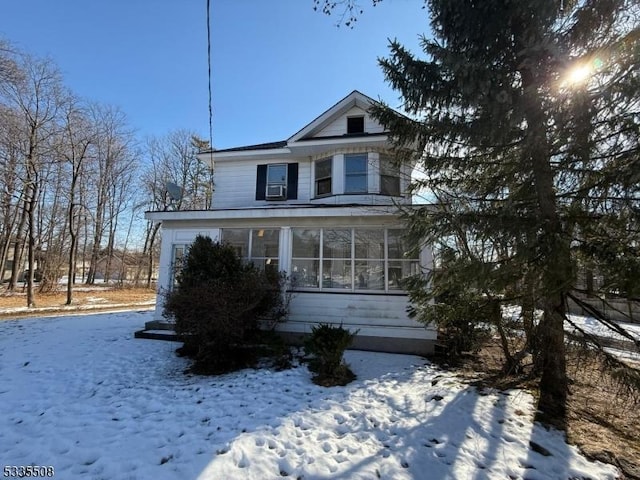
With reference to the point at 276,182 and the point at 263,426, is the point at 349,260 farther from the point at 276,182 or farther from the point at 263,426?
the point at 263,426

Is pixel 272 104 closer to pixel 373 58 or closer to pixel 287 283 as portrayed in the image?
pixel 373 58

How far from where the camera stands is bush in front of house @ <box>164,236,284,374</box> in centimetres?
641

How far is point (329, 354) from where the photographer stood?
6.04 meters

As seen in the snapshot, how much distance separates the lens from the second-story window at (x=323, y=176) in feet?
36.5

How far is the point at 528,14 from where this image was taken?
183 inches

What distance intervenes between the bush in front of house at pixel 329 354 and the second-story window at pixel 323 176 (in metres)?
Result: 5.85

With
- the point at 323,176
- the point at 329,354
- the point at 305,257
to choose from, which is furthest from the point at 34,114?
the point at 329,354

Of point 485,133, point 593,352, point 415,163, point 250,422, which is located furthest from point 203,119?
point 593,352

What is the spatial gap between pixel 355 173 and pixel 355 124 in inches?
79.0

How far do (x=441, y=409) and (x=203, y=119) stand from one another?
27.2 feet

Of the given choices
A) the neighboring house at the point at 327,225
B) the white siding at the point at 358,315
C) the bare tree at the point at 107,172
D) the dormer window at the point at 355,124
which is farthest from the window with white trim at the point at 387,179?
the bare tree at the point at 107,172

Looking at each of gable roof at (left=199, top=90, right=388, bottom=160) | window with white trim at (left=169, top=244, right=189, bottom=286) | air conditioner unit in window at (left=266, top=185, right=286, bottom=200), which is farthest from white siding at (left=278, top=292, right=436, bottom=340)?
gable roof at (left=199, top=90, right=388, bottom=160)

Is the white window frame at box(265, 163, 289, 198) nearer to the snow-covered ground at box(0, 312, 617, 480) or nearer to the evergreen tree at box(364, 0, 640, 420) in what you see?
the evergreen tree at box(364, 0, 640, 420)

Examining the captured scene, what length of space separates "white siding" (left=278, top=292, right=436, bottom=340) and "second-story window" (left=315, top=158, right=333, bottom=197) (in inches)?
157
